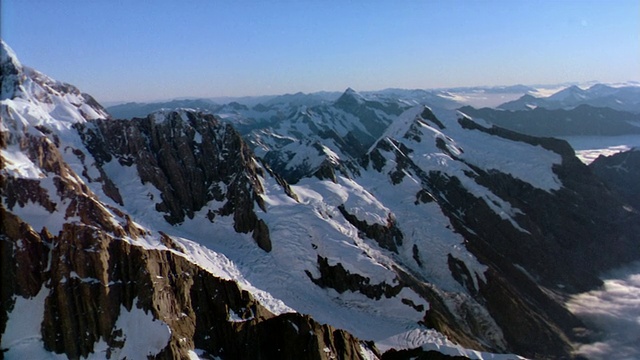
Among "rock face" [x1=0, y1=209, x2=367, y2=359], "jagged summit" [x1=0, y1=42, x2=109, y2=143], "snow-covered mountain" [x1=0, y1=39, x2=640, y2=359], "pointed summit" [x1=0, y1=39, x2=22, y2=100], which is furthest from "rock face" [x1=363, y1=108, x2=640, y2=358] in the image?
"pointed summit" [x1=0, y1=39, x2=22, y2=100]

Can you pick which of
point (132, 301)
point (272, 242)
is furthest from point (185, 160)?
point (132, 301)

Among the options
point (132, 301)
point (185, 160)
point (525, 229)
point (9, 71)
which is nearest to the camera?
point (132, 301)

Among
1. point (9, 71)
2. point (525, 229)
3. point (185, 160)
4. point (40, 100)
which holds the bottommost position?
point (525, 229)

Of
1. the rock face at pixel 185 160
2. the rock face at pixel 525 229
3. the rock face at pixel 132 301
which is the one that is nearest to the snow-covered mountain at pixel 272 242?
the rock face at pixel 132 301

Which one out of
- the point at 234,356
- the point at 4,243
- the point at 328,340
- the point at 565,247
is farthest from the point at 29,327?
the point at 565,247

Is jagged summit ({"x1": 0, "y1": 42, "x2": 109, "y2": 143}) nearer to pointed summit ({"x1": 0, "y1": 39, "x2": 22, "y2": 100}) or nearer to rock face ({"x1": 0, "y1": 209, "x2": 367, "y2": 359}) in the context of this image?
pointed summit ({"x1": 0, "y1": 39, "x2": 22, "y2": 100})

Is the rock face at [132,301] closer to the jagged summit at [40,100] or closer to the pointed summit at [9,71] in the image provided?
the jagged summit at [40,100]

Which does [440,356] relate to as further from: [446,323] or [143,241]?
[143,241]

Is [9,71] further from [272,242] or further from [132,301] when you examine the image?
[132,301]
